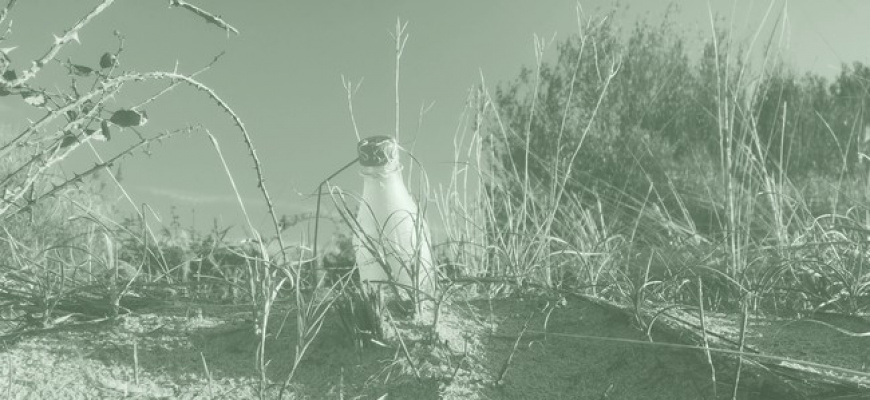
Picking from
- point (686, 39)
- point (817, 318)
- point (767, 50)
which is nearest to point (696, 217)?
point (686, 39)

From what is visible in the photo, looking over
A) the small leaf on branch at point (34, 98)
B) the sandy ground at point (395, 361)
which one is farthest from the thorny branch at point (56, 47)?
the sandy ground at point (395, 361)

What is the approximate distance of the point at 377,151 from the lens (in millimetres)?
2080

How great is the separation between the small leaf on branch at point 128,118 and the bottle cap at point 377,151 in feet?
1.58

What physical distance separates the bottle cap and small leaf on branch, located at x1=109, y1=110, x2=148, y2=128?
1.58 feet

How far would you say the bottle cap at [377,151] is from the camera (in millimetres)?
2072

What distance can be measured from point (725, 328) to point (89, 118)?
4.28 feet

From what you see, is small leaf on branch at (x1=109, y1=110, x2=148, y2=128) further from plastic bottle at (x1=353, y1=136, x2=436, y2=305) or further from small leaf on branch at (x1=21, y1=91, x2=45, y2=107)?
plastic bottle at (x1=353, y1=136, x2=436, y2=305)

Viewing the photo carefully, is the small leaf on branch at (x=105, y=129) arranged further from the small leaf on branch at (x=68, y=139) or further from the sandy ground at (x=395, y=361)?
the sandy ground at (x=395, y=361)

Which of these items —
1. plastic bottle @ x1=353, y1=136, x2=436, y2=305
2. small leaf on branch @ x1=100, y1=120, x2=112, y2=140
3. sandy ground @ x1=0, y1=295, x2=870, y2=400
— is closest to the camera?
sandy ground @ x1=0, y1=295, x2=870, y2=400

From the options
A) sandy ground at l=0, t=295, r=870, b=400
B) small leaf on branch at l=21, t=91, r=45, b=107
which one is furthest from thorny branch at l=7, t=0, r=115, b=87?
sandy ground at l=0, t=295, r=870, b=400

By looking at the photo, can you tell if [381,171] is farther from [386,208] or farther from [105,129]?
[105,129]

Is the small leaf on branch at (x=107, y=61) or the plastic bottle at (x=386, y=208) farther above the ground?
the small leaf on branch at (x=107, y=61)

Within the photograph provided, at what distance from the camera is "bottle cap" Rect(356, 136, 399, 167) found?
81.6 inches

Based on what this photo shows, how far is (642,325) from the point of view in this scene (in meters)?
1.66
